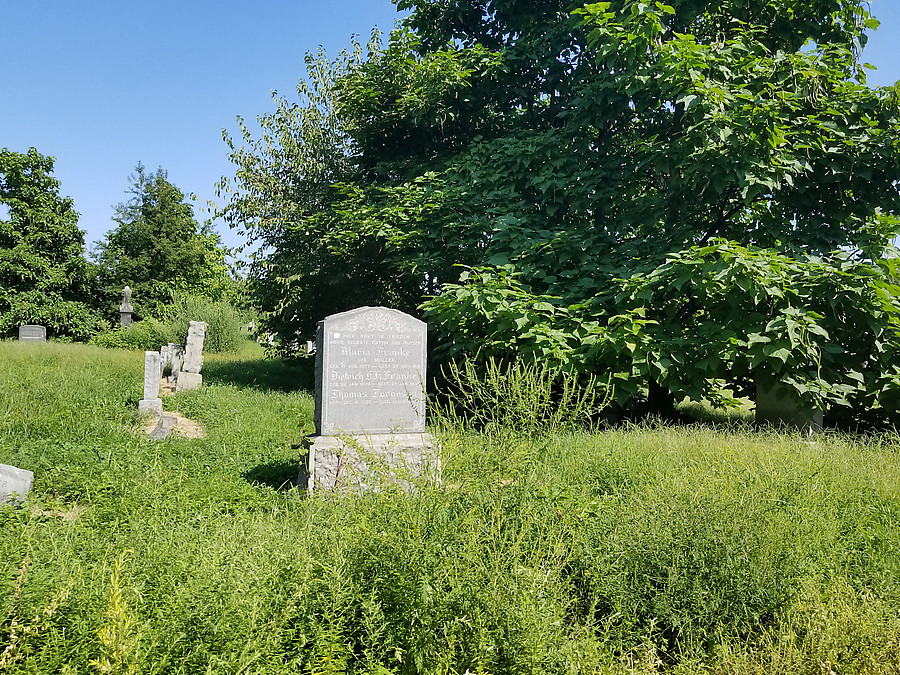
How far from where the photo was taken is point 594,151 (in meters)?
10.0

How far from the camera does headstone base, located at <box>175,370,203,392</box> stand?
40.4 feet

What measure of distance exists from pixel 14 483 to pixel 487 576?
15.4 feet

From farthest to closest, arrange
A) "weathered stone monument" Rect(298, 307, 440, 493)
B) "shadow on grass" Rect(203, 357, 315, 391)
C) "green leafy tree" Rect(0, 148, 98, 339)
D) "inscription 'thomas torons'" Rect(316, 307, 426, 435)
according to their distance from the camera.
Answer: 1. "green leafy tree" Rect(0, 148, 98, 339)
2. "shadow on grass" Rect(203, 357, 315, 391)
3. "inscription 'thomas torons'" Rect(316, 307, 426, 435)
4. "weathered stone monument" Rect(298, 307, 440, 493)

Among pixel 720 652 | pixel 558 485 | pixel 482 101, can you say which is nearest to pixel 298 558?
pixel 558 485

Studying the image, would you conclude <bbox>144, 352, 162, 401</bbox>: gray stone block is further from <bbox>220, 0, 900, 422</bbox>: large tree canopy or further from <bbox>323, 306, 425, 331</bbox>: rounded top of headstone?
<bbox>323, 306, 425, 331</bbox>: rounded top of headstone

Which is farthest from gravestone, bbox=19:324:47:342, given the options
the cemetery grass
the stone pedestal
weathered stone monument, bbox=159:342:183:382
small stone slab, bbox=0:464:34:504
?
the stone pedestal

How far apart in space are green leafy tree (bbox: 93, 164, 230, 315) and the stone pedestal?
1200 inches

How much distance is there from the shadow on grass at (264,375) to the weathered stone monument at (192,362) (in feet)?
2.15

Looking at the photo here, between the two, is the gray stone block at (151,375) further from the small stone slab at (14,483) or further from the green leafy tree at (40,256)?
the green leafy tree at (40,256)

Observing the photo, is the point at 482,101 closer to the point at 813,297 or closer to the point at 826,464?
the point at 813,297

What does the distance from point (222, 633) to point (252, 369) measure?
14489mm

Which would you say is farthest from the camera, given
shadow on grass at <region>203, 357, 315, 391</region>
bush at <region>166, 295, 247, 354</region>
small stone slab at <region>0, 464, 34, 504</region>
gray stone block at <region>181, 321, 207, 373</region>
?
bush at <region>166, 295, 247, 354</region>

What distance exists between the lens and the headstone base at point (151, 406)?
30.5ft

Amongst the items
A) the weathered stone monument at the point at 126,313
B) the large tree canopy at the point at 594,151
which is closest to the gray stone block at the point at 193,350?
the large tree canopy at the point at 594,151
